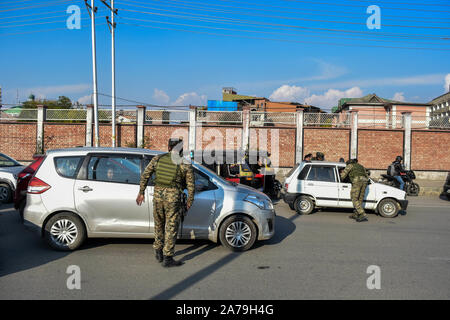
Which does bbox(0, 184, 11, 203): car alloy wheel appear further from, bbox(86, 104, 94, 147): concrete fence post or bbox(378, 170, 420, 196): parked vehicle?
bbox(378, 170, 420, 196): parked vehicle

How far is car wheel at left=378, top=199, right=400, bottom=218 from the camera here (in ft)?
31.3

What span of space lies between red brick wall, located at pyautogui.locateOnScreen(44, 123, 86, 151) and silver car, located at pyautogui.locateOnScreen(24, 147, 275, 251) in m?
17.3

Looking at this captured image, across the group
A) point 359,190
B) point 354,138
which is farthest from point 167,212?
point 354,138

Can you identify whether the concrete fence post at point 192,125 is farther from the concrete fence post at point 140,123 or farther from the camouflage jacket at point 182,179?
the camouflage jacket at point 182,179

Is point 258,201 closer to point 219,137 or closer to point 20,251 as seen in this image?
point 20,251

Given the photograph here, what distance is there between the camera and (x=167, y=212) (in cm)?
487

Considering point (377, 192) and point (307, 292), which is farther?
point (377, 192)

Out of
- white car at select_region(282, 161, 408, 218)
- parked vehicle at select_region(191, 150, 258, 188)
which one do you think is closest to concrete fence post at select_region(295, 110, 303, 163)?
parked vehicle at select_region(191, 150, 258, 188)

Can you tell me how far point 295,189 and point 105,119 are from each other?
53.8 ft

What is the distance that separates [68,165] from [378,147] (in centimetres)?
1974

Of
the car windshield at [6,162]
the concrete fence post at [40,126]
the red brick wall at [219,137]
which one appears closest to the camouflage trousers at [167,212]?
the car windshield at [6,162]

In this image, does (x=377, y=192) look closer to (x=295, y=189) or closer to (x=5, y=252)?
(x=295, y=189)

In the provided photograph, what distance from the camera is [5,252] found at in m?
5.66
